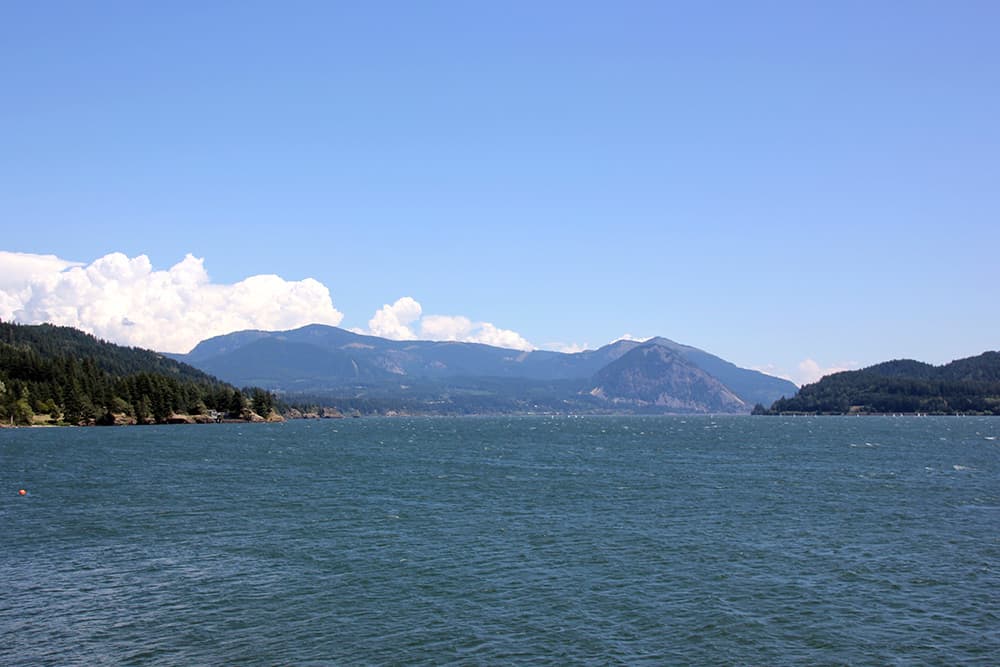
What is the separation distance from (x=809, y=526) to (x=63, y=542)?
6329 cm

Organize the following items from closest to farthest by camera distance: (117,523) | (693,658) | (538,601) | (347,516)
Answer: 1. (693,658)
2. (538,601)
3. (117,523)
4. (347,516)

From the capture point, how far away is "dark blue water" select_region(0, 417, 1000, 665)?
1421 inches

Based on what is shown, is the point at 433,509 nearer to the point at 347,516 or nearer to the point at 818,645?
the point at 347,516

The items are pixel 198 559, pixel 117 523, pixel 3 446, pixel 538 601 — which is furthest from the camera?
pixel 3 446

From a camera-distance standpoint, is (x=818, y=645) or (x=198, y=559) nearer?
(x=818, y=645)

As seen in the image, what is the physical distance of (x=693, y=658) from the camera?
34.7 meters

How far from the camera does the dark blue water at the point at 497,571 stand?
36.1 metres

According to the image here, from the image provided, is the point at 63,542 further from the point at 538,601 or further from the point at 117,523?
the point at 538,601

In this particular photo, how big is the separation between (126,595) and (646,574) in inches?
1271

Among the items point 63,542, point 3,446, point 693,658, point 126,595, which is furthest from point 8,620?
point 3,446

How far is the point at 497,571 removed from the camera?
50375 mm

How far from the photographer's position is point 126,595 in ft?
143

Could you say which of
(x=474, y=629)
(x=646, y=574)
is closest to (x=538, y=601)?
(x=474, y=629)

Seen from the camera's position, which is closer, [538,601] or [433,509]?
[538,601]
